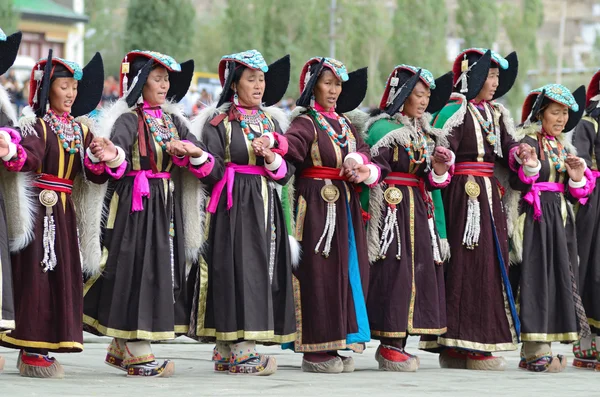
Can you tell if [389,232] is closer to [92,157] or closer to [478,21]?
[92,157]

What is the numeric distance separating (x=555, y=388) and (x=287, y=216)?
2.03 meters

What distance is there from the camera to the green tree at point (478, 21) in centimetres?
4616

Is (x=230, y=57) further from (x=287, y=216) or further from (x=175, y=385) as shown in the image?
(x=175, y=385)

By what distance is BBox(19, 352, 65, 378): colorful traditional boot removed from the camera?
7.44m

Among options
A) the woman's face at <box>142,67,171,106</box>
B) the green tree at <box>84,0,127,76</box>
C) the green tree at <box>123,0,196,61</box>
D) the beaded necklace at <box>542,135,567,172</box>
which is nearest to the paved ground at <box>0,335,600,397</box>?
the beaded necklace at <box>542,135,567,172</box>

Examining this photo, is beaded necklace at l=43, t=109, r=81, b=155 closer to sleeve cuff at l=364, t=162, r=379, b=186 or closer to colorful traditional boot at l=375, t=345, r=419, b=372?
sleeve cuff at l=364, t=162, r=379, b=186

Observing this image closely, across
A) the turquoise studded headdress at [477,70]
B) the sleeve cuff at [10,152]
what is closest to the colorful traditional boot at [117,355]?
the sleeve cuff at [10,152]

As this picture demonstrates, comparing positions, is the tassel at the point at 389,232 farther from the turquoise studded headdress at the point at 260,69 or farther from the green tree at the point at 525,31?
the green tree at the point at 525,31

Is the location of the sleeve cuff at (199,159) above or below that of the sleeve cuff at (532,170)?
below

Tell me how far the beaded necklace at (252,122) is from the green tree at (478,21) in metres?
38.3

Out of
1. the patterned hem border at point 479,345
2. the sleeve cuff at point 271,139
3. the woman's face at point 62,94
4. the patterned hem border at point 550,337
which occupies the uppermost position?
the woman's face at point 62,94

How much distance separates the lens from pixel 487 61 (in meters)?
8.92

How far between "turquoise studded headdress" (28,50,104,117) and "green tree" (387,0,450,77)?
37464 mm

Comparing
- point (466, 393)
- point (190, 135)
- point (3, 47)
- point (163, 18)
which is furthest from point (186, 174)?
point (163, 18)
